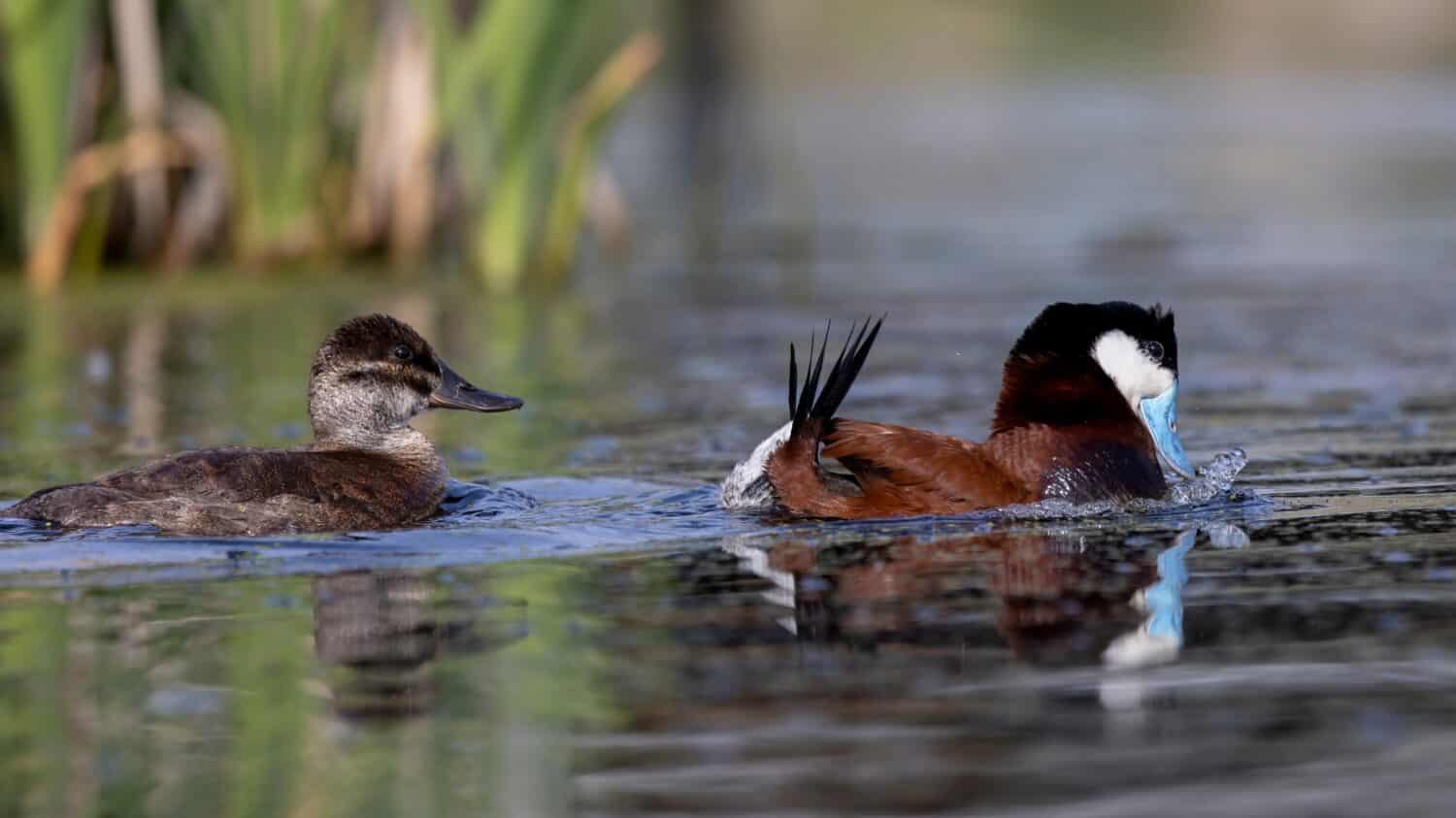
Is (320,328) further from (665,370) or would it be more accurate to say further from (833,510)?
(833,510)

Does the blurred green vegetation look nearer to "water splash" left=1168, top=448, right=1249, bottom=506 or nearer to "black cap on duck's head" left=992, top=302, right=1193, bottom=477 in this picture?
"black cap on duck's head" left=992, top=302, right=1193, bottom=477

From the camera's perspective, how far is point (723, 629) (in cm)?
510

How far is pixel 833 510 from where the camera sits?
6.80 m

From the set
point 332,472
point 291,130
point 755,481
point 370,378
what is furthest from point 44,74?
point 755,481

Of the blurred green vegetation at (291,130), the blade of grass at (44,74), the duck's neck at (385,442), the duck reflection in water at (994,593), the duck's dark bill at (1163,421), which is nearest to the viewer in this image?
the duck reflection in water at (994,593)

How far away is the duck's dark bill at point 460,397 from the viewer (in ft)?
25.4

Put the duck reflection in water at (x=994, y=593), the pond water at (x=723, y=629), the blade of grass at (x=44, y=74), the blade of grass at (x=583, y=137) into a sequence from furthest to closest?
the blade of grass at (x=583, y=137) < the blade of grass at (x=44, y=74) < the duck reflection in water at (x=994, y=593) < the pond water at (x=723, y=629)

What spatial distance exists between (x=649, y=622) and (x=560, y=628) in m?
0.22

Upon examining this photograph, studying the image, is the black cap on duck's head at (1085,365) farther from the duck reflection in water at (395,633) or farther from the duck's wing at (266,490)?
the duck reflection in water at (395,633)

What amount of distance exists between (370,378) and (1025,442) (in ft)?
7.75

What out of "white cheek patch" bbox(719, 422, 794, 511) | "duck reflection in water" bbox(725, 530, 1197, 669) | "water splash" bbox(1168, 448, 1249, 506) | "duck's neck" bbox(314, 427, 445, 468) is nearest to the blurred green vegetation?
"duck's neck" bbox(314, 427, 445, 468)

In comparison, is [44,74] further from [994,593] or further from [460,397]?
[994,593]

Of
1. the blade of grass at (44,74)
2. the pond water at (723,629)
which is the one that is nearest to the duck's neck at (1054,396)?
the pond water at (723,629)

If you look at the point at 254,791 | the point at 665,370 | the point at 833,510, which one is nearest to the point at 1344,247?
the point at 665,370
